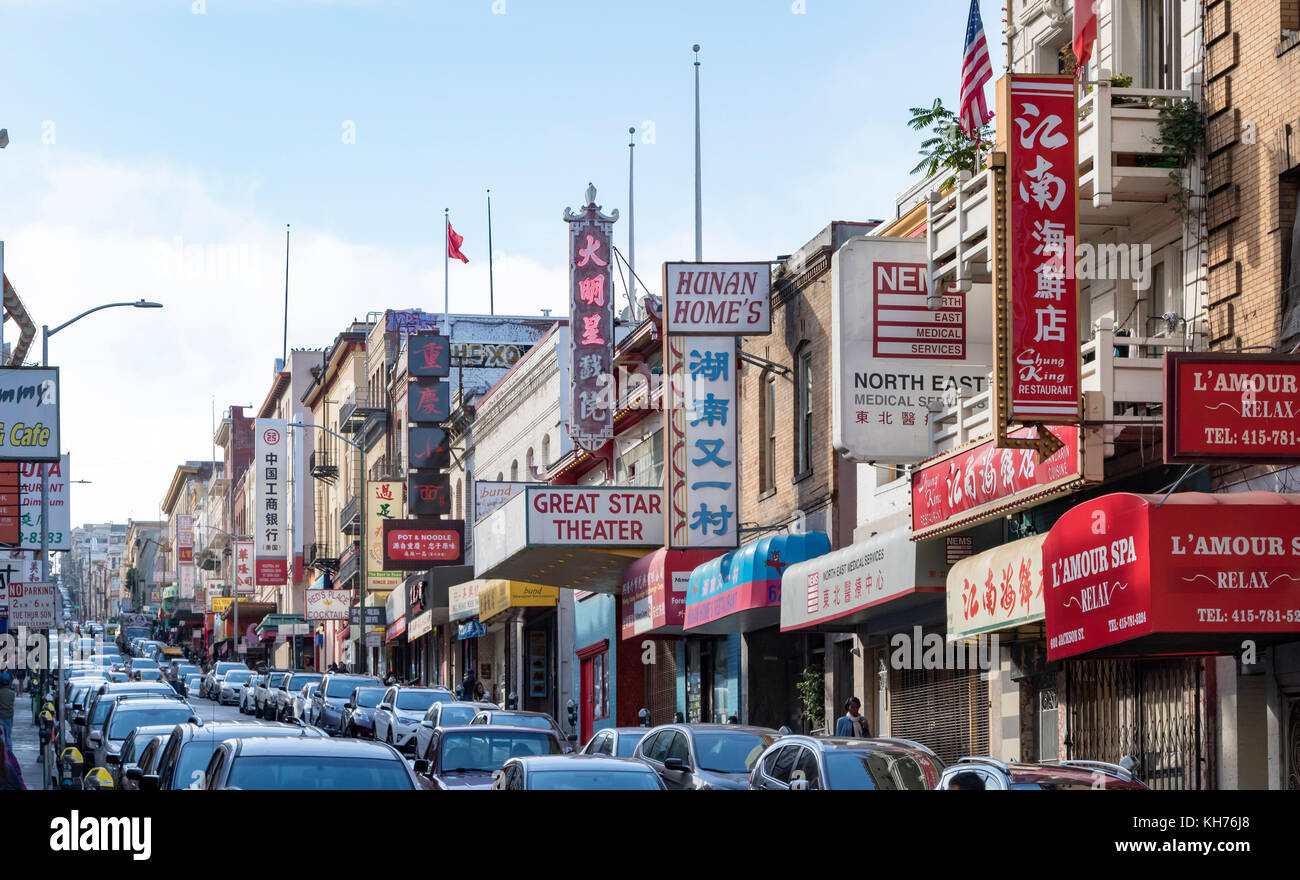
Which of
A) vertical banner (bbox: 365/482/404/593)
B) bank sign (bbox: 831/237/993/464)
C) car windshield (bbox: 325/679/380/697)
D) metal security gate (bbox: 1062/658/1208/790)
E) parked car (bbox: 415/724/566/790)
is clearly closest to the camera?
metal security gate (bbox: 1062/658/1208/790)

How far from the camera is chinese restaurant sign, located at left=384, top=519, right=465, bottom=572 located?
59594 millimetres

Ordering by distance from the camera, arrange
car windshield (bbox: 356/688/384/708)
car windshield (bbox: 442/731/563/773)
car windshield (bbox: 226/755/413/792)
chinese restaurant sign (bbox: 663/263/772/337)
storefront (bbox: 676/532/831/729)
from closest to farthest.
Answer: car windshield (bbox: 226/755/413/792) < car windshield (bbox: 442/731/563/773) < storefront (bbox: 676/532/831/729) < chinese restaurant sign (bbox: 663/263/772/337) < car windshield (bbox: 356/688/384/708)

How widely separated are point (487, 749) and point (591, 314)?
1600 cm

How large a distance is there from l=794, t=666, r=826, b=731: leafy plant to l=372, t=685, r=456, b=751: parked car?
24.0 feet

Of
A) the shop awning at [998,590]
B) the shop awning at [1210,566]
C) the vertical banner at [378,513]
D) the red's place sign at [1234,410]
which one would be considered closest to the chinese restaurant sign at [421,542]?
the vertical banner at [378,513]

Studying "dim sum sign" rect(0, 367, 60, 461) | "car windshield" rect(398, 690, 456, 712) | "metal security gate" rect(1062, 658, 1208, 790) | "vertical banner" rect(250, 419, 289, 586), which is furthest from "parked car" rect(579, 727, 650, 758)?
"vertical banner" rect(250, 419, 289, 586)

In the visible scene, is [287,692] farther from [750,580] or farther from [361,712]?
[750,580]

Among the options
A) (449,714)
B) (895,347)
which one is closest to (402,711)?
(449,714)

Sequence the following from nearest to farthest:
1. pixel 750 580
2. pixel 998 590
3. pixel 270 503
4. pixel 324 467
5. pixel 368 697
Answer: pixel 998 590 → pixel 750 580 → pixel 368 697 → pixel 324 467 → pixel 270 503

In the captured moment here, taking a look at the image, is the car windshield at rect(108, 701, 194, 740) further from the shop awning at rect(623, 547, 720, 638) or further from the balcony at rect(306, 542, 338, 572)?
the balcony at rect(306, 542, 338, 572)

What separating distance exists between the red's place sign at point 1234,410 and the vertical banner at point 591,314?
69.5ft

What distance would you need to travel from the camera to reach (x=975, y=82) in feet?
71.8
